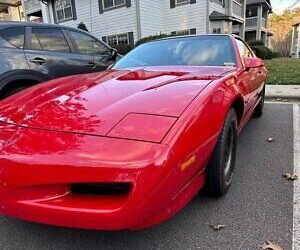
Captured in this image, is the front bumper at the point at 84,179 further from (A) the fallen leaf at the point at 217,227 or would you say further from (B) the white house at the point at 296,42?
(B) the white house at the point at 296,42

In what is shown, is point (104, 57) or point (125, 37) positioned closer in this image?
point (104, 57)

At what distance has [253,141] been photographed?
4160mm

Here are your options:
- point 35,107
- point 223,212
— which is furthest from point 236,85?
point 35,107

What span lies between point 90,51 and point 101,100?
3.63 metres

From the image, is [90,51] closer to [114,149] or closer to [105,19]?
[114,149]

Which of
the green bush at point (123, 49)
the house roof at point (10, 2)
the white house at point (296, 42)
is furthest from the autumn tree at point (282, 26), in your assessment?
the green bush at point (123, 49)

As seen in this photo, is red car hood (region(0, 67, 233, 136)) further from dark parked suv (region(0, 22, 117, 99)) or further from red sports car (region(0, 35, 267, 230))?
dark parked suv (region(0, 22, 117, 99))

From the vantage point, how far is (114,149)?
1.72 metres

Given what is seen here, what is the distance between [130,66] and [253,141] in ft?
6.09

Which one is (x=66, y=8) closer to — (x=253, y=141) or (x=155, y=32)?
(x=155, y=32)

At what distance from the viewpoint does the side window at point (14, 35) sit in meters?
4.43

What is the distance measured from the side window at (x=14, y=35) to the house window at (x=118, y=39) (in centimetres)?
1338

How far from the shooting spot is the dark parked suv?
14.3 ft

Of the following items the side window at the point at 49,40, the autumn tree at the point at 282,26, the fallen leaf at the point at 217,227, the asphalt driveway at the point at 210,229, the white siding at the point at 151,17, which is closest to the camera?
the asphalt driveway at the point at 210,229
